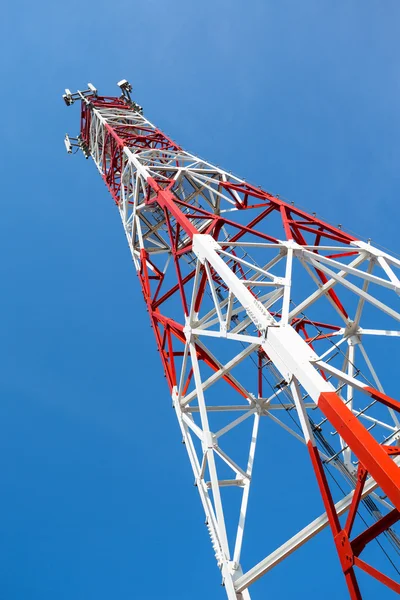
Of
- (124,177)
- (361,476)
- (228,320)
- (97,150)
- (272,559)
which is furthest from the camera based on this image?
(97,150)

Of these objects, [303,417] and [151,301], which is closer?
[303,417]

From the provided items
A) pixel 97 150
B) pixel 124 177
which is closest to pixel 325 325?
pixel 124 177

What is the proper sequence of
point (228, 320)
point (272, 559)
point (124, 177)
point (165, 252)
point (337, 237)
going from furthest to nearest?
point (124, 177) → point (165, 252) → point (337, 237) → point (228, 320) → point (272, 559)

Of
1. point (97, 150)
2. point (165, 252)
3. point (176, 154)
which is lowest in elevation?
point (165, 252)

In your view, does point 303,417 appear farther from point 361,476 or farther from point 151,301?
point 151,301

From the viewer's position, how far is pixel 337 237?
1700cm

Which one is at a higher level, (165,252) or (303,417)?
(165,252)

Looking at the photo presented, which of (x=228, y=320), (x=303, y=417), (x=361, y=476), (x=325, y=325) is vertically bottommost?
(x=361, y=476)

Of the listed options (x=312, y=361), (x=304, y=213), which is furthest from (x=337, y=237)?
(x=312, y=361)

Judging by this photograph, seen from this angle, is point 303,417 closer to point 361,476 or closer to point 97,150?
point 361,476

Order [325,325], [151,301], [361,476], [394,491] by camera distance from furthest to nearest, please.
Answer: [151,301]
[325,325]
[361,476]
[394,491]

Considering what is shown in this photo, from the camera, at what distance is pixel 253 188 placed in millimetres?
20516

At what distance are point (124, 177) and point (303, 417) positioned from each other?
19839 millimetres

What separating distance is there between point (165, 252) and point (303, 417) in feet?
51.0
